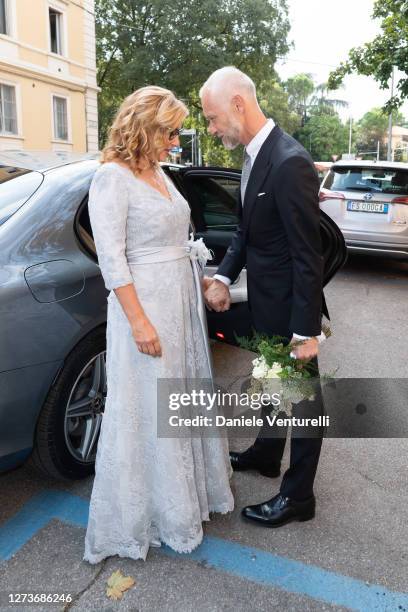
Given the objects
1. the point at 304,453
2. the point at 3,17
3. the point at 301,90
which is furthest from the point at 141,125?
the point at 301,90

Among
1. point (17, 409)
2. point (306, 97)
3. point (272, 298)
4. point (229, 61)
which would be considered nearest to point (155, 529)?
point (17, 409)

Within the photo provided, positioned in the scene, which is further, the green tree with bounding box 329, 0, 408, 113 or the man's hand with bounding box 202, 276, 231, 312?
the green tree with bounding box 329, 0, 408, 113

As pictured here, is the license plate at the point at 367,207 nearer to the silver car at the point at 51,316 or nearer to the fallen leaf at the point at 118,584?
the silver car at the point at 51,316

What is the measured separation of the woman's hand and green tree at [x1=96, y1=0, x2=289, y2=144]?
975 inches

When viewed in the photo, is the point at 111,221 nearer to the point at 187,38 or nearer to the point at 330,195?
the point at 330,195

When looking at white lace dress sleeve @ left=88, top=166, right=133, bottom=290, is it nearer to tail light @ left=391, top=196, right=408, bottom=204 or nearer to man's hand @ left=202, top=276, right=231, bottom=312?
man's hand @ left=202, top=276, right=231, bottom=312

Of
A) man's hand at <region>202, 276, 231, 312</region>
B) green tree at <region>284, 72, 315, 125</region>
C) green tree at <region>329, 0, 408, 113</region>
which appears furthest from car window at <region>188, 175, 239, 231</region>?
green tree at <region>284, 72, 315, 125</region>

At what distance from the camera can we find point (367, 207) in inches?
305

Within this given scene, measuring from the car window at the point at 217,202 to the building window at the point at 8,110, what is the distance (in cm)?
1738

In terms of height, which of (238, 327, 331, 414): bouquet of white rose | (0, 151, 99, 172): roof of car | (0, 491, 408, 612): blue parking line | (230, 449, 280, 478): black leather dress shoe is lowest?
(0, 491, 408, 612): blue parking line

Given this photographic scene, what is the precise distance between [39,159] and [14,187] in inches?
19.3

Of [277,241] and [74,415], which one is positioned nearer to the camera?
[277,241]

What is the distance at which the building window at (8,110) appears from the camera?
19.8m

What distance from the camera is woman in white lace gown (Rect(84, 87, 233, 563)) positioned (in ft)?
6.36
